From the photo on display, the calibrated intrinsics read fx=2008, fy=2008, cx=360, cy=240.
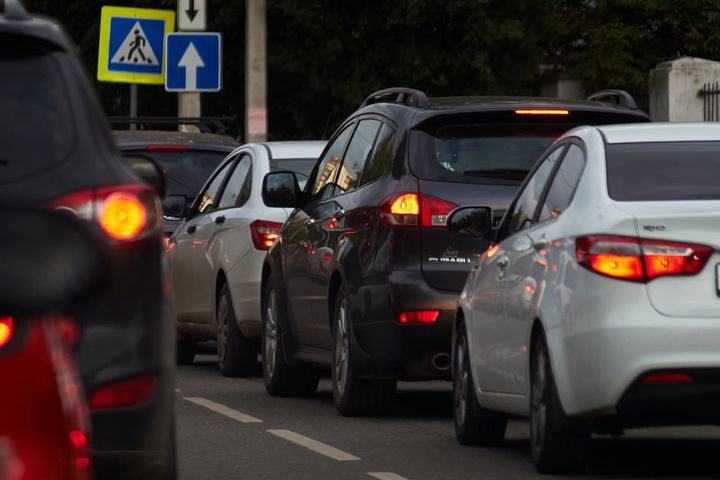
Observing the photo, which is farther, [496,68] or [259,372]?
[496,68]

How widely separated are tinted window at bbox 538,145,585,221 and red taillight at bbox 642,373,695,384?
101 cm

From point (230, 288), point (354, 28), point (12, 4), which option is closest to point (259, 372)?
point (230, 288)

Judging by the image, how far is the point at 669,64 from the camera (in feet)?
82.5

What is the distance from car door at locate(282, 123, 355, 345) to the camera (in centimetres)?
1205

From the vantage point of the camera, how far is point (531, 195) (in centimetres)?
940

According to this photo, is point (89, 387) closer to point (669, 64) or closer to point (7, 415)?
point (7, 415)

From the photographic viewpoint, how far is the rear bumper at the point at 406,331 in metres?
10.5

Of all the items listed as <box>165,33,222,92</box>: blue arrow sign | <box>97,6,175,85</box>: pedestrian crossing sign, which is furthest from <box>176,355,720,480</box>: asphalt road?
<box>97,6,175,85</box>: pedestrian crossing sign

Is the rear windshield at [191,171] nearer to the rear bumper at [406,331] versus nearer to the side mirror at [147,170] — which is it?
the rear bumper at [406,331]

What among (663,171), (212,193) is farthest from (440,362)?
(212,193)

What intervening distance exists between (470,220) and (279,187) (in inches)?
119

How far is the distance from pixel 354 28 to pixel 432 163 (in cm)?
2489

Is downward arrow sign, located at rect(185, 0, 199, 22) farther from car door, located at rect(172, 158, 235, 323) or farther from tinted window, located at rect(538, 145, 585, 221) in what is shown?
tinted window, located at rect(538, 145, 585, 221)

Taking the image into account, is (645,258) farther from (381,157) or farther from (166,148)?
(166,148)
